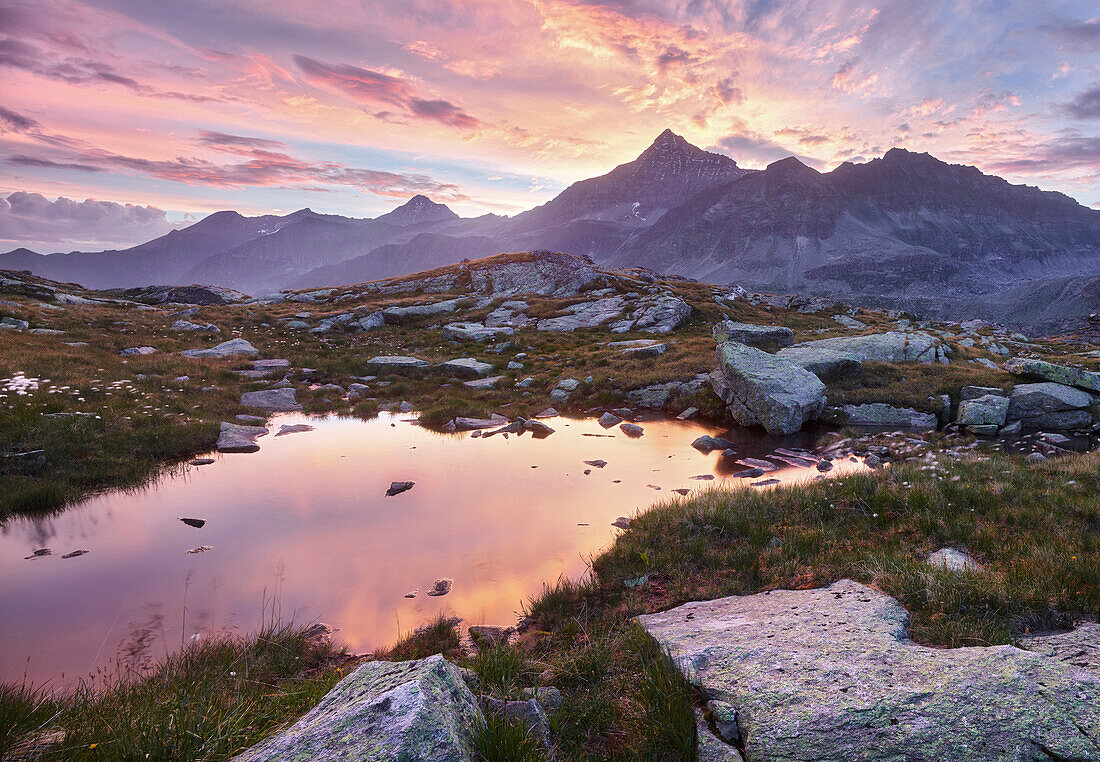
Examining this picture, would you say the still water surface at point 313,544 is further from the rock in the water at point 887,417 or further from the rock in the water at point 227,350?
the rock in the water at point 227,350

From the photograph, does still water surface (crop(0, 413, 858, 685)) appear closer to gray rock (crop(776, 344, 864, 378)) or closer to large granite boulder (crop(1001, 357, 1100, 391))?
gray rock (crop(776, 344, 864, 378))

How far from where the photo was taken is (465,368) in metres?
27.6

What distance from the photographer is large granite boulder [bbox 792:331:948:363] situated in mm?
27141

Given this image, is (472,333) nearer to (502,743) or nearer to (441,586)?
(441,586)

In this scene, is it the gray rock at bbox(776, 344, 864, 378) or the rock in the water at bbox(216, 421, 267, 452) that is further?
the gray rock at bbox(776, 344, 864, 378)

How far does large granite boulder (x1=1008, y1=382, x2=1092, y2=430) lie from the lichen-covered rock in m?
0.56

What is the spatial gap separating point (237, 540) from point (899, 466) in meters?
15.0

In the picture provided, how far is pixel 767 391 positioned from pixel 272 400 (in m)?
20.7

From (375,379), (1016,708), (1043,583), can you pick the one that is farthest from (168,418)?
(1043,583)

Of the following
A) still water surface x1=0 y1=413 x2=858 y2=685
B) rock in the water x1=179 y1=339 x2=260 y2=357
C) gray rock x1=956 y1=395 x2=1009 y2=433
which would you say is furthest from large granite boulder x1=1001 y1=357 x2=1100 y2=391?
rock in the water x1=179 y1=339 x2=260 y2=357

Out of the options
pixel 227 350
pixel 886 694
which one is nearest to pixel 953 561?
pixel 886 694

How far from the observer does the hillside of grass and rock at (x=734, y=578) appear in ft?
10.9

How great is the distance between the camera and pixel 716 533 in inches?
348

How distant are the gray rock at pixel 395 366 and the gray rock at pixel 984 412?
25.4m
